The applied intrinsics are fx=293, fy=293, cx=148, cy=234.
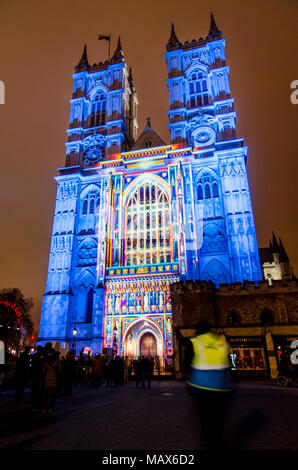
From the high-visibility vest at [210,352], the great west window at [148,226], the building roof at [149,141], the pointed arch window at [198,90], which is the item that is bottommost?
the high-visibility vest at [210,352]

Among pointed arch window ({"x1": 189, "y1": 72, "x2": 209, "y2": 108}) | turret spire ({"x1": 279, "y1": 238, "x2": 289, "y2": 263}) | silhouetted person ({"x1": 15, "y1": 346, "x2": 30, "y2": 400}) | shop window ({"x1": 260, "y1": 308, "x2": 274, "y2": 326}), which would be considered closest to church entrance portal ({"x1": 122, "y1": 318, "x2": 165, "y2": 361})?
shop window ({"x1": 260, "y1": 308, "x2": 274, "y2": 326})

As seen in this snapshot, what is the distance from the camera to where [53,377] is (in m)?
7.61

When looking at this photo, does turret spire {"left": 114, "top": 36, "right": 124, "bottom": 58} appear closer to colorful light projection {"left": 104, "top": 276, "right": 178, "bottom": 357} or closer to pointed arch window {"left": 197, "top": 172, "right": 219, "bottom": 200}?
pointed arch window {"left": 197, "top": 172, "right": 219, "bottom": 200}

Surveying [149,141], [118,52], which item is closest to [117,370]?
[149,141]

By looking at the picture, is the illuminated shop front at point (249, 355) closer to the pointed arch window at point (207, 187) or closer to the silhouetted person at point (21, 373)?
the silhouetted person at point (21, 373)

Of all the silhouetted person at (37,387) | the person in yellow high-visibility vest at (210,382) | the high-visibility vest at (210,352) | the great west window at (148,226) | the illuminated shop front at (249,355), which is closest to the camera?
the person in yellow high-visibility vest at (210,382)

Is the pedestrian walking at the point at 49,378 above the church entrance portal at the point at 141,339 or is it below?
below

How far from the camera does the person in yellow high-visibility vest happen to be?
3516 mm

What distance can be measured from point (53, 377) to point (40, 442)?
2.96 metres

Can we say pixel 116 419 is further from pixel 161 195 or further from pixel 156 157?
pixel 156 157

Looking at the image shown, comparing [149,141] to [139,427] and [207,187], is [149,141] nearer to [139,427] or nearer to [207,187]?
[207,187]

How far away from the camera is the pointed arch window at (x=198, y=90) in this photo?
38.4 metres

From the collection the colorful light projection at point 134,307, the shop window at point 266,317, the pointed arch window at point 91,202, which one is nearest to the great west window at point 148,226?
the colorful light projection at point 134,307

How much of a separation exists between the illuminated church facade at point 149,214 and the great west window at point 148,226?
0.39 ft
